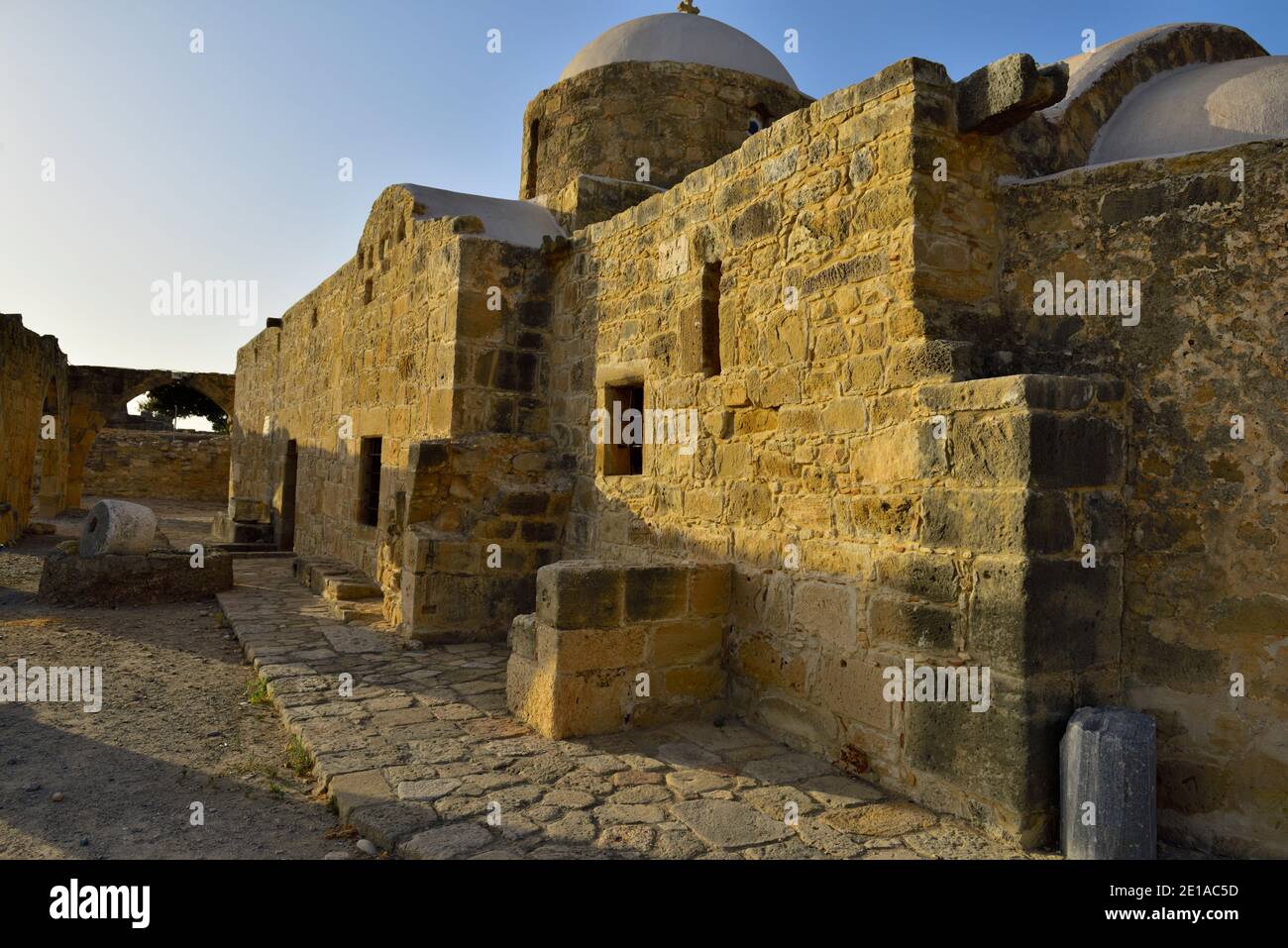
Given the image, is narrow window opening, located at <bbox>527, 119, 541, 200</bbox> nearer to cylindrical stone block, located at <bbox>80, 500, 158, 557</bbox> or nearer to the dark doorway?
cylindrical stone block, located at <bbox>80, 500, 158, 557</bbox>

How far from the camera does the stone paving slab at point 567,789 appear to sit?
10.3 ft

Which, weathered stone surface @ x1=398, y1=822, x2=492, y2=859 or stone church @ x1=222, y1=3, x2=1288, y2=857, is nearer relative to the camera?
weathered stone surface @ x1=398, y1=822, x2=492, y2=859

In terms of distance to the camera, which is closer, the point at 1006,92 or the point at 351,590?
the point at 1006,92

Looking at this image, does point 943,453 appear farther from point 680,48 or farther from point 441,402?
point 680,48

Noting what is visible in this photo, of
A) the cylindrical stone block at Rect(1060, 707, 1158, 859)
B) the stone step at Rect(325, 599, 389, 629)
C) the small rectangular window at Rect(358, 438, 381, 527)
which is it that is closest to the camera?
the cylindrical stone block at Rect(1060, 707, 1158, 859)

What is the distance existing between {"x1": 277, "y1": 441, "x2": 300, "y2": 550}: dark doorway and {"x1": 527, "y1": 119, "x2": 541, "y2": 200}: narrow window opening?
20.2ft

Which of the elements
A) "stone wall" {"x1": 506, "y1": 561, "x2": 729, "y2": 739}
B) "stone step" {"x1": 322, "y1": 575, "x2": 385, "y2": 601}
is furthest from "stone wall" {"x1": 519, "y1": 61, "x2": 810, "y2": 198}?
"stone wall" {"x1": 506, "y1": 561, "x2": 729, "y2": 739}

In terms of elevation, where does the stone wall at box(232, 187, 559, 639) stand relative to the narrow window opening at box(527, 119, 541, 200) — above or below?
below

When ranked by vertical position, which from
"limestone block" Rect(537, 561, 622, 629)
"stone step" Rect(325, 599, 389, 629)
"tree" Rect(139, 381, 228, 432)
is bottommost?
"stone step" Rect(325, 599, 389, 629)

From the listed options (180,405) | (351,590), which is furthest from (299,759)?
(180,405)

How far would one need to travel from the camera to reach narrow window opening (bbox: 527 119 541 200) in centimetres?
927

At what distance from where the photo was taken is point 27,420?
13727 mm

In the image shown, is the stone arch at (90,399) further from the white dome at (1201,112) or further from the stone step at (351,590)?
the white dome at (1201,112)

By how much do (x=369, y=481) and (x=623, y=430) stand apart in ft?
13.4
